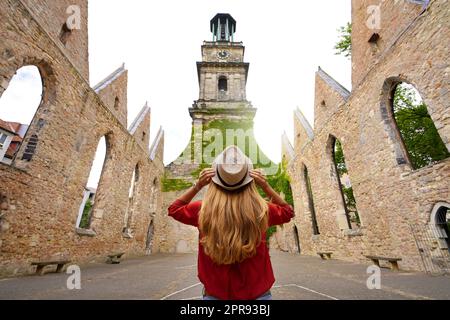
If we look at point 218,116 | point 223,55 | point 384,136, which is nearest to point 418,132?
point 384,136

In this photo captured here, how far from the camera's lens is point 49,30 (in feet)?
21.7

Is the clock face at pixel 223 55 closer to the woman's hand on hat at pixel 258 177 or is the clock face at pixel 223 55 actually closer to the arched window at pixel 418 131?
the arched window at pixel 418 131

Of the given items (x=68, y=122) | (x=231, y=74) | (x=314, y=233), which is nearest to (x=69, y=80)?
(x=68, y=122)

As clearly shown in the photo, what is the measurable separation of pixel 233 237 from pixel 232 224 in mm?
84

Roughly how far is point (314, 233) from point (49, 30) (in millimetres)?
14232

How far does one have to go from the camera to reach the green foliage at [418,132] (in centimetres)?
1016

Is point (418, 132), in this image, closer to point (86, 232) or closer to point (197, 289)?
point (197, 289)

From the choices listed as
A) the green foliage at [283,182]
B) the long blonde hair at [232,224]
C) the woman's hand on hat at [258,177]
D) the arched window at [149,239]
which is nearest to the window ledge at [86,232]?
the arched window at [149,239]

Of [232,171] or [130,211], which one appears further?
[130,211]

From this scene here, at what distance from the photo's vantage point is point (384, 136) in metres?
7.39

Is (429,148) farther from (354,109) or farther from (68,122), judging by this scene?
(68,122)

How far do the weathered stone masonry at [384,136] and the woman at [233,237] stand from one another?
20.9ft

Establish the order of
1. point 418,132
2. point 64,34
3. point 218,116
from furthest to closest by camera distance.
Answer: point 218,116 → point 418,132 → point 64,34

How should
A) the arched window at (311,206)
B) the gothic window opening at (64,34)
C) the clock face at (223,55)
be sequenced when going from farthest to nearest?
1. the clock face at (223,55)
2. the arched window at (311,206)
3. the gothic window opening at (64,34)
